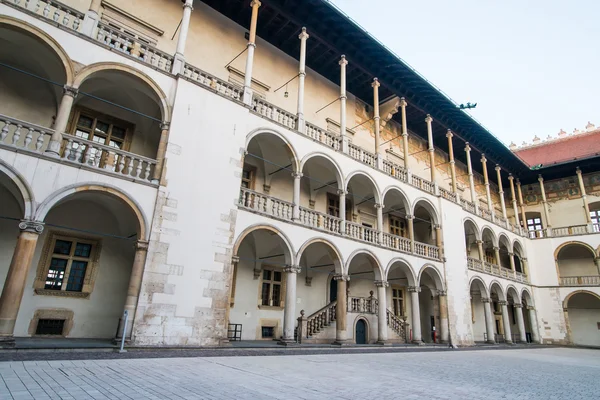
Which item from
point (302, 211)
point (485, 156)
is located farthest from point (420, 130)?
point (302, 211)

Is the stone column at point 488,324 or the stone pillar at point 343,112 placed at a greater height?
the stone pillar at point 343,112

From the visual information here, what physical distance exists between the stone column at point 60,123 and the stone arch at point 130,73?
0.73 ft

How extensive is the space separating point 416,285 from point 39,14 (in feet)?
55.5

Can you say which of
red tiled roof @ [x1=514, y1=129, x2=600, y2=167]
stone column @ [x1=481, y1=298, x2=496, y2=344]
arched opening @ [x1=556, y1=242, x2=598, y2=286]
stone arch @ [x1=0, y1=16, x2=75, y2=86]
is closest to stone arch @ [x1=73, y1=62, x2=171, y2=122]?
stone arch @ [x1=0, y1=16, x2=75, y2=86]

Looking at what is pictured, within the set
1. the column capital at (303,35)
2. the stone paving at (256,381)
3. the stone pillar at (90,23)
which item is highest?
the column capital at (303,35)

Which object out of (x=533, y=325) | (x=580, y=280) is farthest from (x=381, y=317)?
(x=580, y=280)

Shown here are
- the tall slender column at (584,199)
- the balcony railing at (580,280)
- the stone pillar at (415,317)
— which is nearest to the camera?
the stone pillar at (415,317)

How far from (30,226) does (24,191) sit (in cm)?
79

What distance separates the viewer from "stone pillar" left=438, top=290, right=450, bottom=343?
18453 mm

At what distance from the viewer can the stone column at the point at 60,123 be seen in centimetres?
872

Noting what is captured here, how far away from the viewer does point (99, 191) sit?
9.26 metres

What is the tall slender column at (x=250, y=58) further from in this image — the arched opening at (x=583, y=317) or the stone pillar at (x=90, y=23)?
the arched opening at (x=583, y=317)

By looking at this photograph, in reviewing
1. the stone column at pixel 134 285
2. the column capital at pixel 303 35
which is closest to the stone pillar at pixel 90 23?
the stone column at pixel 134 285

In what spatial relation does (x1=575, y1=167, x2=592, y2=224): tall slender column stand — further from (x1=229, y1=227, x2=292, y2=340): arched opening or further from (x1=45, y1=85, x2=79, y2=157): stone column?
(x1=45, y1=85, x2=79, y2=157): stone column
